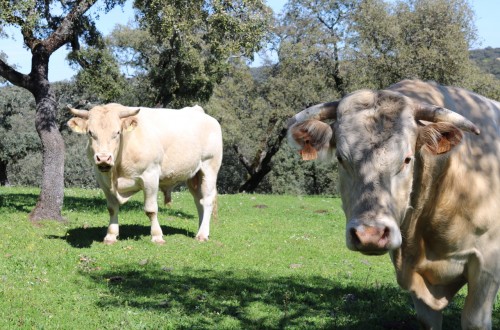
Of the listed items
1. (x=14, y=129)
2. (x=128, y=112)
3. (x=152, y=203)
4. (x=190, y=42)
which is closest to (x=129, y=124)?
(x=128, y=112)

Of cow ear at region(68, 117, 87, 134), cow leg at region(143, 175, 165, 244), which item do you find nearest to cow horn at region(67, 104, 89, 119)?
cow ear at region(68, 117, 87, 134)

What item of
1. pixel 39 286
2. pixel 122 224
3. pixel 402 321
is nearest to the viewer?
pixel 402 321

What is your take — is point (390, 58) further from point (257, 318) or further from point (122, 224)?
point (257, 318)

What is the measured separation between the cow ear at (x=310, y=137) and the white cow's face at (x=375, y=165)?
160mm

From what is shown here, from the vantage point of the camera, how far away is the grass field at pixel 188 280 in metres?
7.80

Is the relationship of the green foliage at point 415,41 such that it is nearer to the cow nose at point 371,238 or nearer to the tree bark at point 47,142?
the tree bark at point 47,142

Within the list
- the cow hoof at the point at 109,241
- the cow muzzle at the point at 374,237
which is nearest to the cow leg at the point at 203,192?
the cow hoof at the point at 109,241

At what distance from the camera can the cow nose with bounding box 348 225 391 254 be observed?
4.29 meters

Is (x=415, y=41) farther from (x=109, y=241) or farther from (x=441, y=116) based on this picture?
(x=441, y=116)

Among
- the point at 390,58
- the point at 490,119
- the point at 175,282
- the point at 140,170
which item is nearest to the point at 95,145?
the point at 140,170

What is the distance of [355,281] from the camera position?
34.5ft

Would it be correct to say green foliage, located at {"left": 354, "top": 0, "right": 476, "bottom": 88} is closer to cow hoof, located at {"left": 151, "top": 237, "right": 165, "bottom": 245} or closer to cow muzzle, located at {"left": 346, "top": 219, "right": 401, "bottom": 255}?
cow hoof, located at {"left": 151, "top": 237, "right": 165, "bottom": 245}

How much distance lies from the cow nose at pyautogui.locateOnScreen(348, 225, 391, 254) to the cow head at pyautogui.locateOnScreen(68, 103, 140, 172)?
8.71 meters

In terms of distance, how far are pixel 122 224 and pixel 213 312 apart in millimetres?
8675
